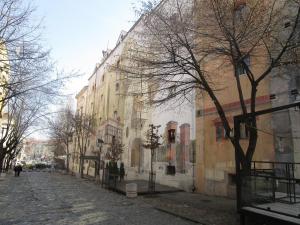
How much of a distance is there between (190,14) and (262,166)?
298 inches

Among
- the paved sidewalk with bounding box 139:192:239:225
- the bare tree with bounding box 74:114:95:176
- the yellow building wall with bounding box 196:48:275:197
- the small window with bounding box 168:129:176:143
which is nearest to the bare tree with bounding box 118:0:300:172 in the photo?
the paved sidewalk with bounding box 139:192:239:225

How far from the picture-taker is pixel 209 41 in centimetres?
1208

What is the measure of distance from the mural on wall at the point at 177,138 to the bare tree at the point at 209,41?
6565 mm

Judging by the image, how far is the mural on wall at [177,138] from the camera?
1997 cm

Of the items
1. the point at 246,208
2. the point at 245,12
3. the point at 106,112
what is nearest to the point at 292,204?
the point at 246,208

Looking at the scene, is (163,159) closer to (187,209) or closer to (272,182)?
(187,209)

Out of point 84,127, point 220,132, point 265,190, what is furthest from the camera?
point 84,127

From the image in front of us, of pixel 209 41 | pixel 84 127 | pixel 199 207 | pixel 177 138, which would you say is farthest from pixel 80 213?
pixel 84 127

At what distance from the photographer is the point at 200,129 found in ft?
62.8

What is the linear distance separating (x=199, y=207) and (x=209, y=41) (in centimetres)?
659

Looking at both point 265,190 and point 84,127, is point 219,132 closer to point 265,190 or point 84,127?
point 265,190

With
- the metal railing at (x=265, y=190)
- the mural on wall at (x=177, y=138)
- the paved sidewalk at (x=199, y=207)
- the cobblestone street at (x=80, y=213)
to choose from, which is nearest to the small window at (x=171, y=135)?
the mural on wall at (x=177, y=138)

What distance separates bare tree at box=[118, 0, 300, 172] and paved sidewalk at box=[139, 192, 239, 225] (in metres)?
2.05

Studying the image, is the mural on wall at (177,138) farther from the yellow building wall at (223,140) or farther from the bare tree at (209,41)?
the bare tree at (209,41)
